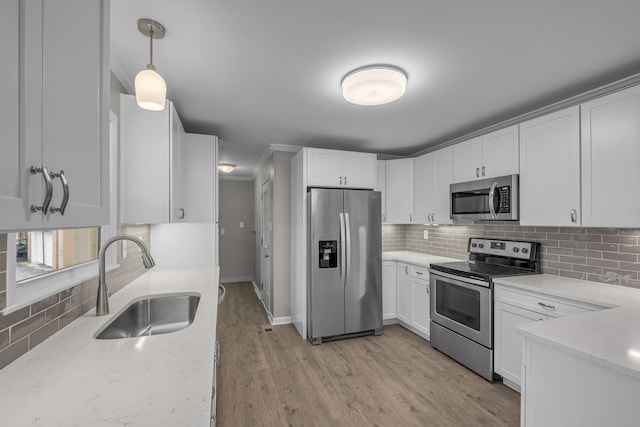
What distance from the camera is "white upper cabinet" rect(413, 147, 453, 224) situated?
3406 mm

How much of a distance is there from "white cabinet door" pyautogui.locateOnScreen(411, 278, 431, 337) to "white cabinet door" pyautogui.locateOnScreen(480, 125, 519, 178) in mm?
1333

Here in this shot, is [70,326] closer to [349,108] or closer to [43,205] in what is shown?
[43,205]

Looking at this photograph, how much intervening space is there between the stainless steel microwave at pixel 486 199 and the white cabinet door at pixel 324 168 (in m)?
1.28

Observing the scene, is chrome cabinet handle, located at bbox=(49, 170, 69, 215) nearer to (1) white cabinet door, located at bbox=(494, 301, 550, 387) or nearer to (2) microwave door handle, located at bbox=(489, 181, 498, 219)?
(1) white cabinet door, located at bbox=(494, 301, 550, 387)

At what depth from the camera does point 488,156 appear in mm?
2893

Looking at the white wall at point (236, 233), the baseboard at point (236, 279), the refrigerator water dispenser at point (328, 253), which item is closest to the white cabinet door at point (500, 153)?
the refrigerator water dispenser at point (328, 253)

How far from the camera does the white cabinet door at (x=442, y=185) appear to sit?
11.0ft

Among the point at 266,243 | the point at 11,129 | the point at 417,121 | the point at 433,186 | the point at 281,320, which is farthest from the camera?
the point at 266,243

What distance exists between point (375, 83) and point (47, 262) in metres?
1.98

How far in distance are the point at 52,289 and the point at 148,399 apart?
0.79m

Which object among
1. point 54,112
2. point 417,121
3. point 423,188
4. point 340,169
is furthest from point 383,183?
point 54,112

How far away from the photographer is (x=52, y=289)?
1.24m

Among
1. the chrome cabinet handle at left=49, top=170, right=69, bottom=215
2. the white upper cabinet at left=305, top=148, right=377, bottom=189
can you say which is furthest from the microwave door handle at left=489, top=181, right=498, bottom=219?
Answer: the chrome cabinet handle at left=49, top=170, right=69, bottom=215

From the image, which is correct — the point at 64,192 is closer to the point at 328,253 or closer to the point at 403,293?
the point at 328,253
